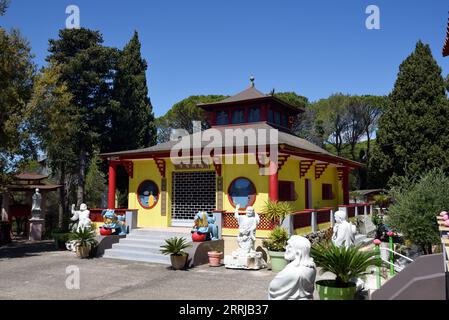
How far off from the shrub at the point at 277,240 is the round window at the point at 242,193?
301cm

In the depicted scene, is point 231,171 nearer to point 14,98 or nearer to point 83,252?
point 83,252

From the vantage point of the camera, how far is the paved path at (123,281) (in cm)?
866

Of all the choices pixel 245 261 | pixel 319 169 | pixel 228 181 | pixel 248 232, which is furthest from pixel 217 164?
pixel 319 169

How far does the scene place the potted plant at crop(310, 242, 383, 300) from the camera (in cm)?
599

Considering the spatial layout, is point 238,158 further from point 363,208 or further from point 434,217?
point 363,208

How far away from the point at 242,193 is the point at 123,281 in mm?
6367

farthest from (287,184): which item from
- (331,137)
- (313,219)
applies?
(331,137)

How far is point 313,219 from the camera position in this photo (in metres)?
14.6

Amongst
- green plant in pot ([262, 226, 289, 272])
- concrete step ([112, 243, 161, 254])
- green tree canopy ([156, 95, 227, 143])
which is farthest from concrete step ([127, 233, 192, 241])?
green tree canopy ([156, 95, 227, 143])

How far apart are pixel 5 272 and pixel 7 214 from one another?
34.4 ft

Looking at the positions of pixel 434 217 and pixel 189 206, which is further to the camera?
pixel 189 206

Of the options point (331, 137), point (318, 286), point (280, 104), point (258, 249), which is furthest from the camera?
point (331, 137)

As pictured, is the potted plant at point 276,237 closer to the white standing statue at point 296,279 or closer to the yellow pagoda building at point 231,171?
the yellow pagoda building at point 231,171

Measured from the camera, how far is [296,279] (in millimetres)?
5125
